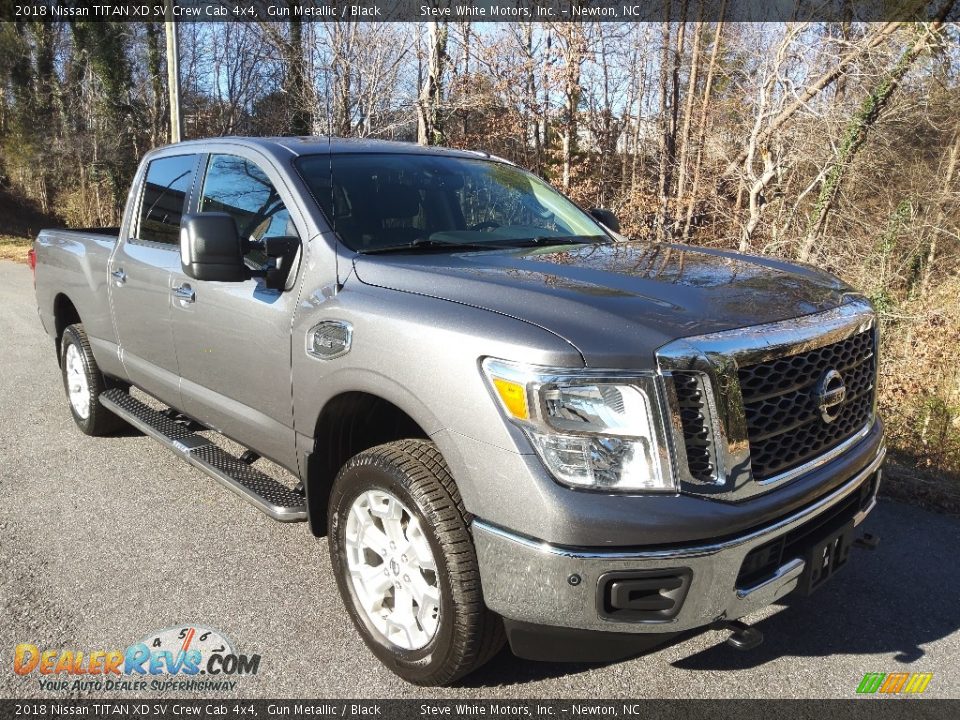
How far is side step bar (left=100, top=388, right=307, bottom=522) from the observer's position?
10.7 ft

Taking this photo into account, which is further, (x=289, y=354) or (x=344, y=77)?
(x=344, y=77)

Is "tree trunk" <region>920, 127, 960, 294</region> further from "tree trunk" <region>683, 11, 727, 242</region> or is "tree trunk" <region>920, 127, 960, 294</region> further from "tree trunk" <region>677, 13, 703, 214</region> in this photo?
"tree trunk" <region>677, 13, 703, 214</region>

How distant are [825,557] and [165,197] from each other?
3.86m

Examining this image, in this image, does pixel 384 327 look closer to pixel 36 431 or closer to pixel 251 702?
pixel 251 702

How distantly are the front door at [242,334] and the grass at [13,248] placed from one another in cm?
1567

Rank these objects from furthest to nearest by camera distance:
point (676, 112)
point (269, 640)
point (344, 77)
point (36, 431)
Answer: point (344, 77) → point (676, 112) → point (36, 431) → point (269, 640)

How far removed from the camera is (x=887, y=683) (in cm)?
277

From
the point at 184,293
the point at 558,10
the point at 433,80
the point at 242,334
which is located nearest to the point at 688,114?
the point at 558,10

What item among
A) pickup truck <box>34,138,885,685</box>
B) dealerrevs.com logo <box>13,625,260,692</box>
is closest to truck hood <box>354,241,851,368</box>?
pickup truck <box>34,138,885,685</box>

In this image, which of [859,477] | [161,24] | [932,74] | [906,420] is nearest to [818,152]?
[932,74]

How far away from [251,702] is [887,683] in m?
2.28

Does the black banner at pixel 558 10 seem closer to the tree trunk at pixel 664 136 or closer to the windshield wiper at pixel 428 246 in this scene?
the tree trunk at pixel 664 136

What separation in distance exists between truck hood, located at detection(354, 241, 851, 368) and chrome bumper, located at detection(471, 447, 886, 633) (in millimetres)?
556

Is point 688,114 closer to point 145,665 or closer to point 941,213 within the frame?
point 941,213
